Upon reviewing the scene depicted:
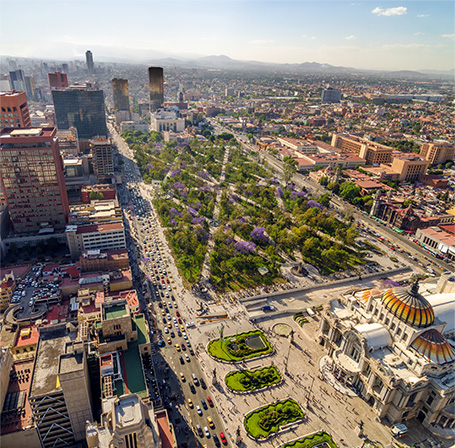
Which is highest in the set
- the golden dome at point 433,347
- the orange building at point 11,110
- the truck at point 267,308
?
the orange building at point 11,110

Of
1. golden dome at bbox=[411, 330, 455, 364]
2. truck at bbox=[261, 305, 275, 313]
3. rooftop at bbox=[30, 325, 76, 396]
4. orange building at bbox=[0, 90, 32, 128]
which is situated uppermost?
orange building at bbox=[0, 90, 32, 128]

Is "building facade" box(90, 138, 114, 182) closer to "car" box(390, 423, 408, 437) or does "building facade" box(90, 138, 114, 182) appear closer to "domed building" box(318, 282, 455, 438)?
"domed building" box(318, 282, 455, 438)

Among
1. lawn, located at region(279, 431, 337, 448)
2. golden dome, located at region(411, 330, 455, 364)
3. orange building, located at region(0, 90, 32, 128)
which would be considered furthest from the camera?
orange building, located at region(0, 90, 32, 128)

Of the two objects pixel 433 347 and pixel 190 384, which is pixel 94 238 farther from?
pixel 433 347

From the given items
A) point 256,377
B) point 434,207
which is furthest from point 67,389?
point 434,207

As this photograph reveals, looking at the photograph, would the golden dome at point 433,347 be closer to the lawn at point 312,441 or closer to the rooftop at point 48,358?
the lawn at point 312,441

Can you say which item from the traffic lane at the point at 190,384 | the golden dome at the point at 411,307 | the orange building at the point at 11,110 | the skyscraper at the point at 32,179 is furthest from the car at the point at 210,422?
the orange building at the point at 11,110

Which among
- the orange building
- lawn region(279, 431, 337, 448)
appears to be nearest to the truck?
lawn region(279, 431, 337, 448)

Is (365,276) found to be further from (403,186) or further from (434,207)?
(403,186)
